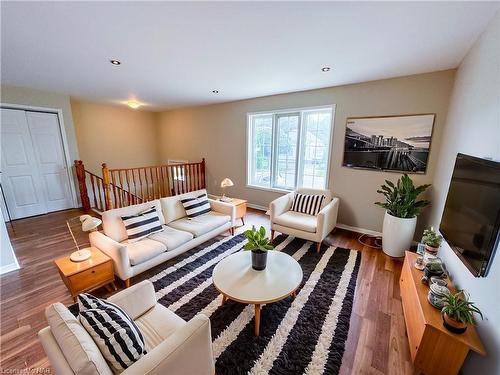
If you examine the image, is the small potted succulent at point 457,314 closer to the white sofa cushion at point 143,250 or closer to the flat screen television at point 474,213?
the flat screen television at point 474,213

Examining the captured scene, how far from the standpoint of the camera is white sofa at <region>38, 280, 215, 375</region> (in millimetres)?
807

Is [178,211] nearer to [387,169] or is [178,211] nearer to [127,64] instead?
[127,64]

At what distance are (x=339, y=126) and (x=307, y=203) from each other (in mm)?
1399

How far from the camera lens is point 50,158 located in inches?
164

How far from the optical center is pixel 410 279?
68.6 inches

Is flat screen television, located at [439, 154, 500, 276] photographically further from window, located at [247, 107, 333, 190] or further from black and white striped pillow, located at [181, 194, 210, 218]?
black and white striped pillow, located at [181, 194, 210, 218]

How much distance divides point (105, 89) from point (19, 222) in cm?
299

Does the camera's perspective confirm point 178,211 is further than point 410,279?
Yes

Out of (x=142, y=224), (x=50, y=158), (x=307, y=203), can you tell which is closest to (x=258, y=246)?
(x=142, y=224)

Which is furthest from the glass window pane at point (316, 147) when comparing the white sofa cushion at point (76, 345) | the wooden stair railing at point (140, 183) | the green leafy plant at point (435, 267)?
the white sofa cushion at point (76, 345)

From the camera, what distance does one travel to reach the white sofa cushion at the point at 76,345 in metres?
0.77

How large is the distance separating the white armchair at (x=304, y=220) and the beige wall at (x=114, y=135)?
482cm

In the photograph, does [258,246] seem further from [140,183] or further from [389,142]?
[140,183]

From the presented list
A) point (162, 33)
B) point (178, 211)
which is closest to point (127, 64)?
point (162, 33)
